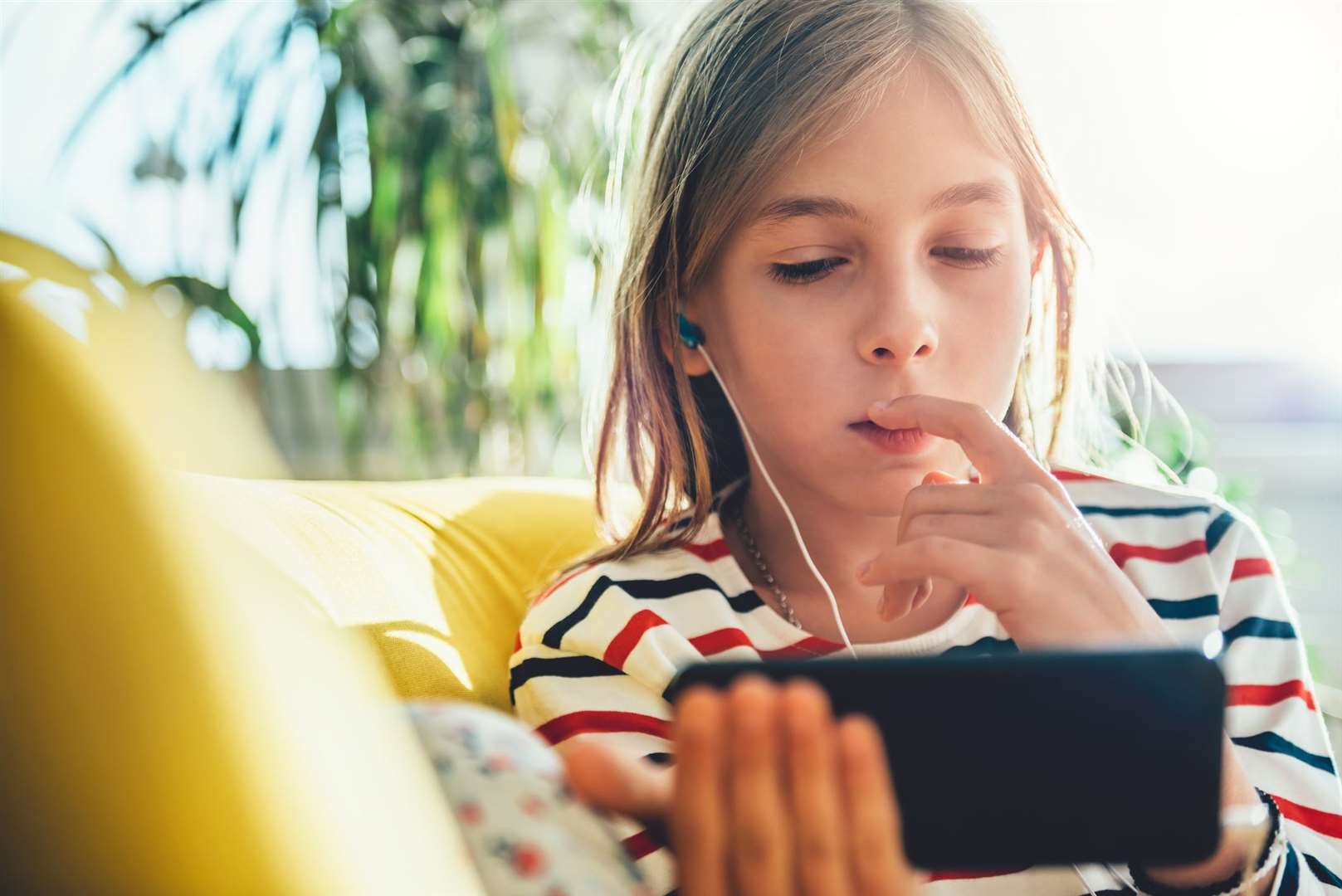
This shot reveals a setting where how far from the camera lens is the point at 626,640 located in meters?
0.74

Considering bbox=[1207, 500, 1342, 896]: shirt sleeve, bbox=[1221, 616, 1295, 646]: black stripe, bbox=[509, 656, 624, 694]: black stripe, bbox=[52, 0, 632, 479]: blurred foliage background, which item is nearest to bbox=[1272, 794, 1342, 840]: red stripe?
bbox=[1207, 500, 1342, 896]: shirt sleeve

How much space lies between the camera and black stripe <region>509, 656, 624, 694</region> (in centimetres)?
74

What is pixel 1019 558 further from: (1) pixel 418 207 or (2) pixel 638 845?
(1) pixel 418 207

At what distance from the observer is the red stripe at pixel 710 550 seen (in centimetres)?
85

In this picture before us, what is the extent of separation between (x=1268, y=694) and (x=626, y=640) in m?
0.45

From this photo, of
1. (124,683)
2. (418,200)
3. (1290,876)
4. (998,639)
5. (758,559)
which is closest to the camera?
(124,683)

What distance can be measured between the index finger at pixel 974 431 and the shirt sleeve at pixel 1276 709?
18cm

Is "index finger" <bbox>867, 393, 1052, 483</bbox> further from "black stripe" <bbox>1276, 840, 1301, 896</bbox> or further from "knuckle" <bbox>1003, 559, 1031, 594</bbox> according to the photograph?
"black stripe" <bbox>1276, 840, 1301, 896</bbox>

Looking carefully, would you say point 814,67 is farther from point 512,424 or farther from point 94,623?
point 512,424

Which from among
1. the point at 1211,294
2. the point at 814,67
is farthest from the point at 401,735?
the point at 1211,294

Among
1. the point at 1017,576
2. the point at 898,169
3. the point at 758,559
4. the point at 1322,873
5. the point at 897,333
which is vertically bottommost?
the point at 1322,873

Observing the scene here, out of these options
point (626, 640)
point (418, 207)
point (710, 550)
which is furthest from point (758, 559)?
point (418, 207)

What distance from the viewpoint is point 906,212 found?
686 millimetres

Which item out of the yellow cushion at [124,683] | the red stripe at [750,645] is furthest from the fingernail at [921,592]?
the yellow cushion at [124,683]
